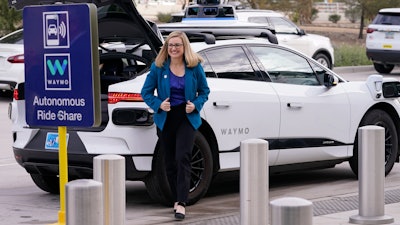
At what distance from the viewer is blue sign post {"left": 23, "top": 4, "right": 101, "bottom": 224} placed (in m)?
7.62

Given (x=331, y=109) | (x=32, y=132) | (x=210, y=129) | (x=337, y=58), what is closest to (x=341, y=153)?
(x=331, y=109)

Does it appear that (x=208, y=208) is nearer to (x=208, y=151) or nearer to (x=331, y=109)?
(x=208, y=151)

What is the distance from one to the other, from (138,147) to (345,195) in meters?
2.27

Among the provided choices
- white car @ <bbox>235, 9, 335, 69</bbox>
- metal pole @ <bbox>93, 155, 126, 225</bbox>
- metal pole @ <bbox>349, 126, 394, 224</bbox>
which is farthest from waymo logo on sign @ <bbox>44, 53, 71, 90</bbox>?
white car @ <bbox>235, 9, 335, 69</bbox>

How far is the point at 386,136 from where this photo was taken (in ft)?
36.9

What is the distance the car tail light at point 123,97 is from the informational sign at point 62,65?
149 centimetres

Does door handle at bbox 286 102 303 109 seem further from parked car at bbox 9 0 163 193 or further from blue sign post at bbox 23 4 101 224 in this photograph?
blue sign post at bbox 23 4 101 224

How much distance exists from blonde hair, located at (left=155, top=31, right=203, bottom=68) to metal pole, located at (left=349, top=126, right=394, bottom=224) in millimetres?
1625

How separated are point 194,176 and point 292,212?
4904 millimetres

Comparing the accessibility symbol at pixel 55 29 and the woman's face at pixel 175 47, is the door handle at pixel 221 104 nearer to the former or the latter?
the woman's face at pixel 175 47

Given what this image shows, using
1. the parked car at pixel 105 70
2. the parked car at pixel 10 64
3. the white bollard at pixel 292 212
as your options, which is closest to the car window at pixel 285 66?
the parked car at pixel 105 70

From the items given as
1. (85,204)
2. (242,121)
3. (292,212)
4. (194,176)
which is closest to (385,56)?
(242,121)

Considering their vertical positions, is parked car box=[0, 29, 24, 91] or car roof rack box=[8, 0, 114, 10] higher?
car roof rack box=[8, 0, 114, 10]

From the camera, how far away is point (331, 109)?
421 inches
